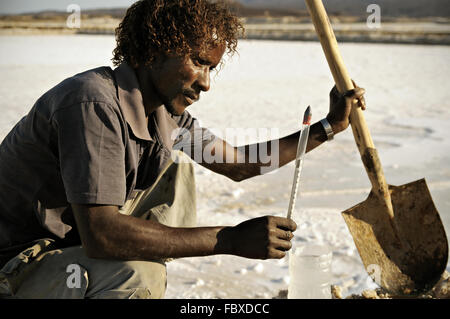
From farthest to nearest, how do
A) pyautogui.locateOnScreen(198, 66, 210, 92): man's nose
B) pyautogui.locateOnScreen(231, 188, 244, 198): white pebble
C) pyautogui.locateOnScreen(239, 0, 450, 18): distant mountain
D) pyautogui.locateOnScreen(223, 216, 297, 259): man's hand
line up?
pyautogui.locateOnScreen(239, 0, 450, 18): distant mountain, pyautogui.locateOnScreen(231, 188, 244, 198): white pebble, pyautogui.locateOnScreen(198, 66, 210, 92): man's nose, pyautogui.locateOnScreen(223, 216, 297, 259): man's hand

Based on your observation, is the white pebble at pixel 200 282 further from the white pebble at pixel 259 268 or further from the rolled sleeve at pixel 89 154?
the rolled sleeve at pixel 89 154

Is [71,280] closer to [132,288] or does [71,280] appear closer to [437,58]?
[132,288]

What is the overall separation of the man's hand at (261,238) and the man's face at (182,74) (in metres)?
0.55

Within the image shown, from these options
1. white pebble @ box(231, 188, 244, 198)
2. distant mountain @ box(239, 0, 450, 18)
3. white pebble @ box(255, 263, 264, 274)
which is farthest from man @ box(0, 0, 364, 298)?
distant mountain @ box(239, 0, 450, 18)

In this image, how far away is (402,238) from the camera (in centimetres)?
303

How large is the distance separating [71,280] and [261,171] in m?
1.11

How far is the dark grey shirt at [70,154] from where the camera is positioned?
208 centimetres

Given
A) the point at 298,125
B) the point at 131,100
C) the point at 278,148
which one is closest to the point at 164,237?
the point at 131,100

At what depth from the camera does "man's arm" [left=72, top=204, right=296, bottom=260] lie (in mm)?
2096

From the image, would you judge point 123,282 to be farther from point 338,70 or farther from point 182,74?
point 338,70

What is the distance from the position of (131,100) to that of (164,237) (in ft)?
1.71

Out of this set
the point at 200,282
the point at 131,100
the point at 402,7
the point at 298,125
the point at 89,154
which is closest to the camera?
the point at 89,154

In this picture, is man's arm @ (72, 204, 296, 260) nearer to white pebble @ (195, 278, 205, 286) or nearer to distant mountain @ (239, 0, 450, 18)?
white pebble @ (195, 278, 205, 286)
